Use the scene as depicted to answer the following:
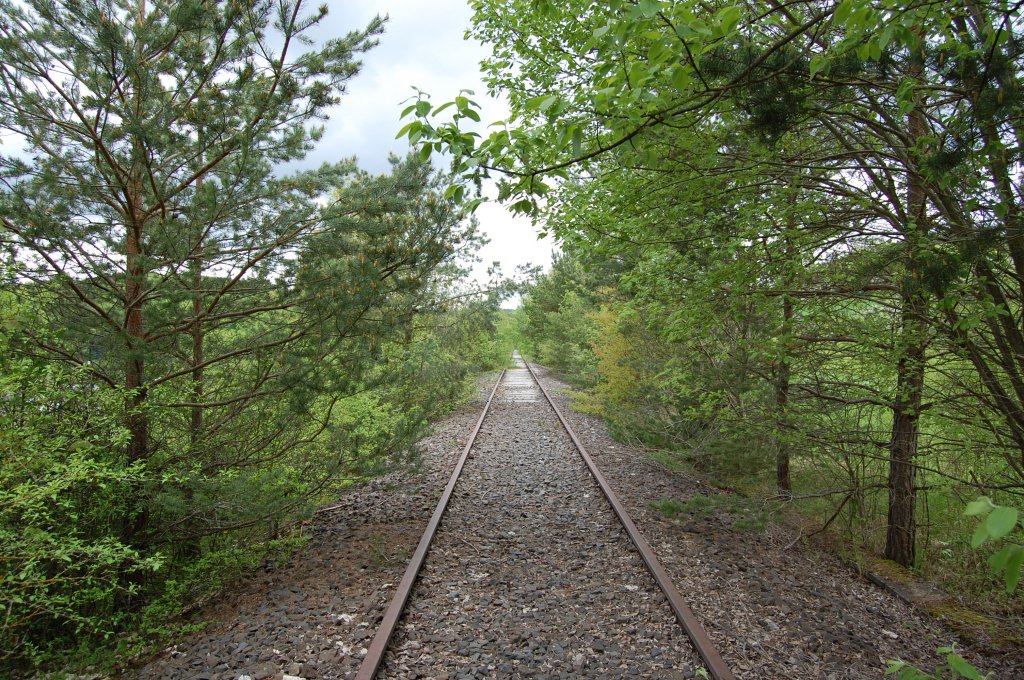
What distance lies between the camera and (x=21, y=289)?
4230 mm

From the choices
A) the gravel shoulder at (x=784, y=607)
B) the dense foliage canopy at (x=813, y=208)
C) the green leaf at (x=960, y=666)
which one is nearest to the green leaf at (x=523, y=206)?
the dense foliage canopy at (x=813, y=208)

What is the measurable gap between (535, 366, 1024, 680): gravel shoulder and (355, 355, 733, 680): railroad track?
297 millimetres

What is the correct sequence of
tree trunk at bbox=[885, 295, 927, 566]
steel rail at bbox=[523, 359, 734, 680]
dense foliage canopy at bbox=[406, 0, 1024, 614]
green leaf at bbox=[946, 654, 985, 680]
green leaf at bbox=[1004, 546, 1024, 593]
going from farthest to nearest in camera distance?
tree trunk at bbox=[885, 295, 927, 566] < steel rail at bbox=[523, 359, 734, 680] < dense foliage canopy at bbox=[406, 0, 1024, 614] < green leaf at bbox=[946, 654, 985, 680] < green leaf at bbox=[1004, 546, 1024, 593]

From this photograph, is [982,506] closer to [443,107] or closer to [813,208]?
[443,107]

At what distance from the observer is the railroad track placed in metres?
3.82

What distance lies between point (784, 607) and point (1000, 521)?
14.2 ft

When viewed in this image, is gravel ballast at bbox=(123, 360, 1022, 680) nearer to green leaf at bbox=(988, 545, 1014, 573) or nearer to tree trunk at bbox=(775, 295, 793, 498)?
tree trunk at bbox=(775, 295, 793, 498)

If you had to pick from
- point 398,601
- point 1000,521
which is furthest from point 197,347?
point 1000,521

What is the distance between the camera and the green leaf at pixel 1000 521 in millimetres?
1024

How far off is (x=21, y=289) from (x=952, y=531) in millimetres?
A: 10270

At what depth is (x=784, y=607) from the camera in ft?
15.3

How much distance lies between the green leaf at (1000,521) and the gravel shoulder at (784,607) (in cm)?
322

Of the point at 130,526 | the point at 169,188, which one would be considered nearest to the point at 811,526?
the point at 130,526

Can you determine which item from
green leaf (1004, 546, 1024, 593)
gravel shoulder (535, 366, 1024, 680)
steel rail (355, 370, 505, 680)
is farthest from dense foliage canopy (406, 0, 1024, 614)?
steel rail (355, 370, 505, 680)
